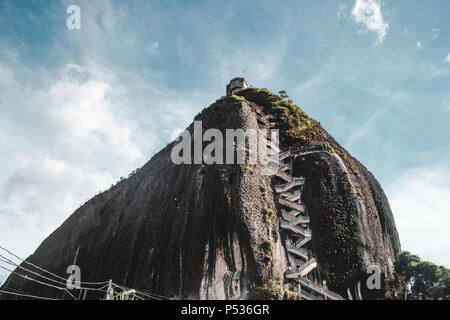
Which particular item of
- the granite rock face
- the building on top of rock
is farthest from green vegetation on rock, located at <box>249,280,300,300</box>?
the building on top of rock

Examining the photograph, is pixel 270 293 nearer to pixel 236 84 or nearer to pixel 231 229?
pixel 231 229

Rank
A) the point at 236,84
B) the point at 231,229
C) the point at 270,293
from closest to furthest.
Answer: the point at 270,293 → the point at 231,229 → the point at 236,84

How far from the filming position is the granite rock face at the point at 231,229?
20.8m

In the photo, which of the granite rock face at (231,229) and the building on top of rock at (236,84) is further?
the building on top of rock at (236,84)

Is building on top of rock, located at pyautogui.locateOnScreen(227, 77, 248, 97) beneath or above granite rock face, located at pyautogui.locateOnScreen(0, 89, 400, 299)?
above

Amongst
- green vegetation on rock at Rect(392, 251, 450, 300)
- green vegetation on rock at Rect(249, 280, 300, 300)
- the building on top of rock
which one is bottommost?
green vegetation on rock at Rect(249, 280, 300, 300)

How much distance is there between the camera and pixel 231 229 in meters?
21.9

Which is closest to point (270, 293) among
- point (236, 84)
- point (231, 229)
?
point (231, 229)

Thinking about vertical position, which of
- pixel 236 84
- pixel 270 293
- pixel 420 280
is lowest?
pixel 270 293

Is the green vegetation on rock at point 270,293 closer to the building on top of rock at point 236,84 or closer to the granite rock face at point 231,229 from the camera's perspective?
the granite rock face at point 231,229

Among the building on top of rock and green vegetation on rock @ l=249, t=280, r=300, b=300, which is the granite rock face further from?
the building on top of rock

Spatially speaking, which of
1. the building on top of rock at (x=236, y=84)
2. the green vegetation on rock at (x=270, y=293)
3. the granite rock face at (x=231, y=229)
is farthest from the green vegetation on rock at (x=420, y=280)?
the building on top of rock at (x=236, y=84)

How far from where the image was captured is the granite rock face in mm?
20781
